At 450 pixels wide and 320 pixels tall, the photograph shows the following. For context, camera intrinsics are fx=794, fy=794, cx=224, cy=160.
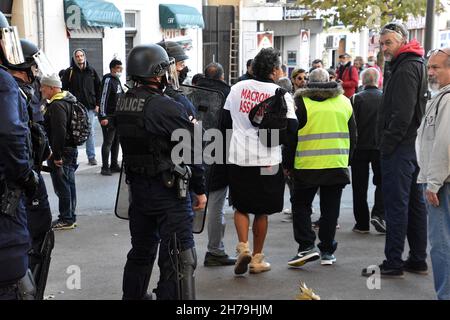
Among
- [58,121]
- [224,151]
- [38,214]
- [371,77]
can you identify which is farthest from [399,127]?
[58,121]

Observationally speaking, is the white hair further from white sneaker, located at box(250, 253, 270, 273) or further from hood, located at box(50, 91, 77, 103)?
hood, located at box(50, 91, 77, 103)

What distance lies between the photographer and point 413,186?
6801 mm

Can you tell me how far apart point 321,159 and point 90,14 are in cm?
1340

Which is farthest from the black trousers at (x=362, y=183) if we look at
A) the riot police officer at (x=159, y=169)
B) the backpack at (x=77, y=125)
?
the riot police officer at (x=159, y=169)

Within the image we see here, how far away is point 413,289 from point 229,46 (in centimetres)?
2477

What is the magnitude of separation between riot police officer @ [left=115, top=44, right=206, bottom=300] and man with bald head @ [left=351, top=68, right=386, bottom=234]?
337 centimetres

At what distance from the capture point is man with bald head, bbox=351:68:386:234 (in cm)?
837

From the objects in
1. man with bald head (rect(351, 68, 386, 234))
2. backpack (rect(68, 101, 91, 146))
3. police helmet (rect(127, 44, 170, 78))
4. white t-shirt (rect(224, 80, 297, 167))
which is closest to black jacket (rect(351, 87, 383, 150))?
man with bald head (rect(351, 68, 386, 234))

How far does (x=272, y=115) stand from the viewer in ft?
21.4

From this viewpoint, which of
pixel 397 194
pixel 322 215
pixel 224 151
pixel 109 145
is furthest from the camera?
pixel 109 145

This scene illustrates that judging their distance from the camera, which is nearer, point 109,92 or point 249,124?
point 249,124

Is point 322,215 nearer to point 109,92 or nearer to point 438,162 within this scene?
point 438,162

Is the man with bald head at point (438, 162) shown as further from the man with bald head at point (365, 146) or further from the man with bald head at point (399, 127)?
the man with bald head at point (365, 146)

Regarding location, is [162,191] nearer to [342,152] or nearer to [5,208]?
[5,208]
